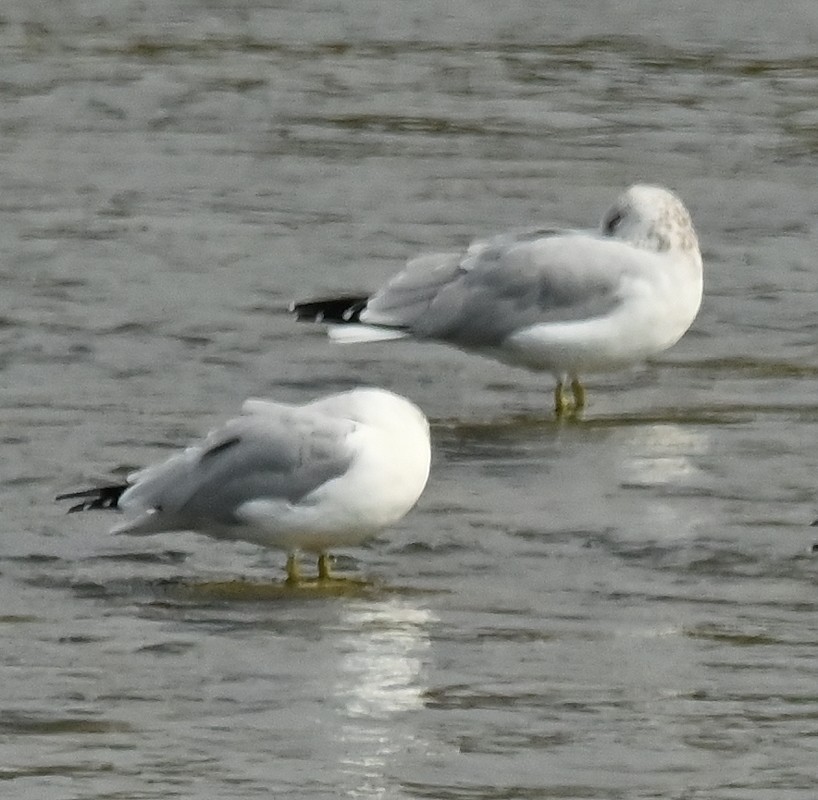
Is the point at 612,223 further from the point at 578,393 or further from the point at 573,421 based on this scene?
the point at 573,421

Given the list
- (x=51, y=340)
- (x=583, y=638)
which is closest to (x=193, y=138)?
(x=51, y=340)

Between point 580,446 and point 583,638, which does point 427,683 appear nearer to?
point 583,638

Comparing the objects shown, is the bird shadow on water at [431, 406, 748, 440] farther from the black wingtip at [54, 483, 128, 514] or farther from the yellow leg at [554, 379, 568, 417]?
the black wingtip at [54, 483, 128, 514]

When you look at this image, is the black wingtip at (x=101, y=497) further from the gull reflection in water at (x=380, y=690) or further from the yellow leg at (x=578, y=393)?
the yellow leg at (x=578, y=393)

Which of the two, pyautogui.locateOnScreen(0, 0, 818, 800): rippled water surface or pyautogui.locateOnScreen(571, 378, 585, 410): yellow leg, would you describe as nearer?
pyautogui.locateOnScreen(0, 0, 818, 800): rippled water surface

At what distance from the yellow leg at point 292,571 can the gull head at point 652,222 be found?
3280mm

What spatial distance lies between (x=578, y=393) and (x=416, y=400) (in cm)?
66

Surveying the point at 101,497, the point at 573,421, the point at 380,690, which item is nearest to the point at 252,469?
the point at 101,497

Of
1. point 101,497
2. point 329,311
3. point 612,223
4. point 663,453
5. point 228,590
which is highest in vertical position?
point 612,223

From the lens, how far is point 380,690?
6516 millimetres

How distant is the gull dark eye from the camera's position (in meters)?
10.8

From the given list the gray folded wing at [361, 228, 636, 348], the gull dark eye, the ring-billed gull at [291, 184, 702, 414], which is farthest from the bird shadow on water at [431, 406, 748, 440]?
the gull dark eye

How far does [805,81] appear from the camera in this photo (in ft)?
59.1

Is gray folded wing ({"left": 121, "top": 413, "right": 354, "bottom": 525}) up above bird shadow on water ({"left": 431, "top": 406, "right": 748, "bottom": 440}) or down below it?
above
